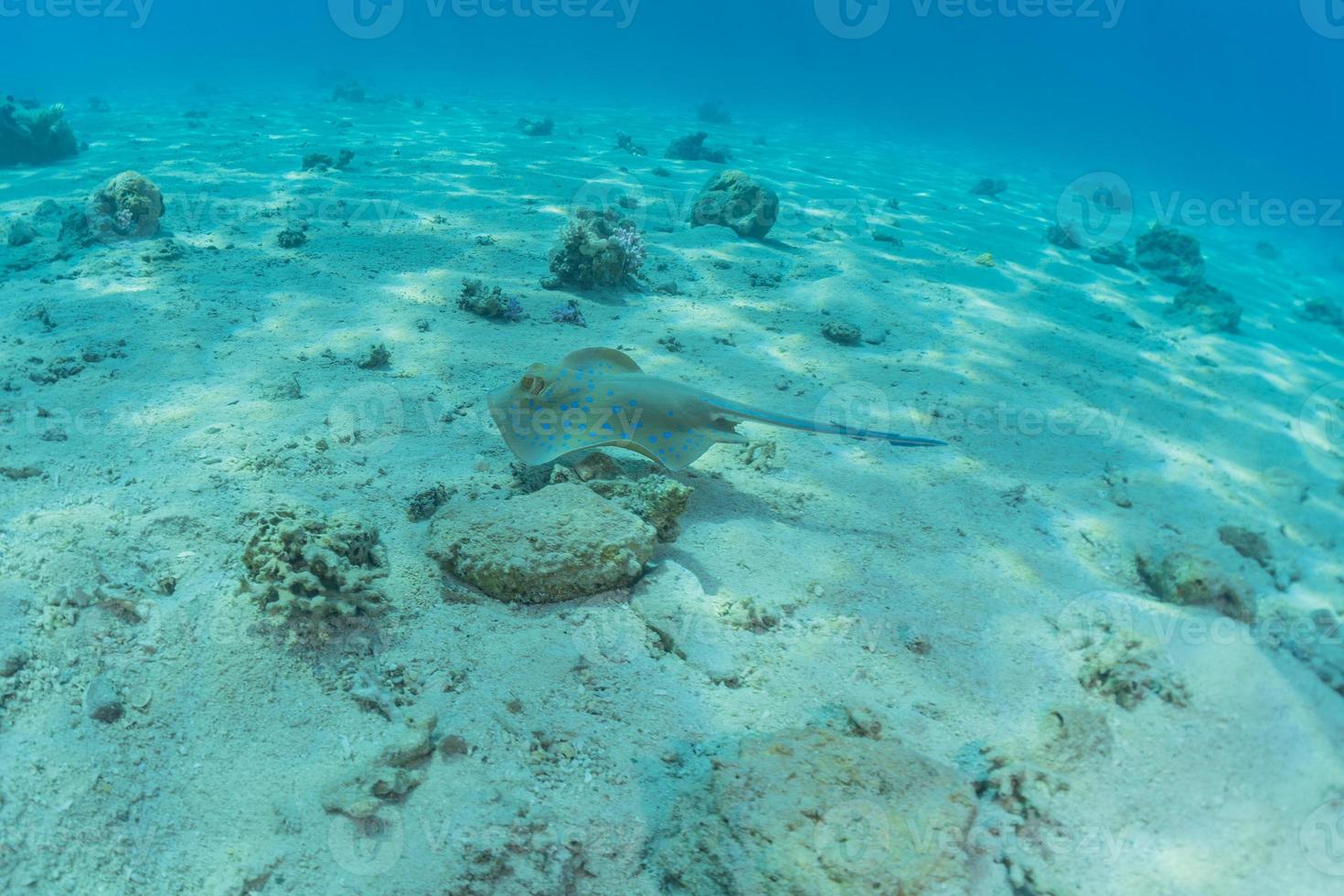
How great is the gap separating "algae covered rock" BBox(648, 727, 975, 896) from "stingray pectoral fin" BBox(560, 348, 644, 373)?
3102mm

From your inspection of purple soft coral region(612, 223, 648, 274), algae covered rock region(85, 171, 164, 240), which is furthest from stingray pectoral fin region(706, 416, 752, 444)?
algae covered rock region(85, 171, 164, 240)

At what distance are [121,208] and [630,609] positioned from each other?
10029 millimetres

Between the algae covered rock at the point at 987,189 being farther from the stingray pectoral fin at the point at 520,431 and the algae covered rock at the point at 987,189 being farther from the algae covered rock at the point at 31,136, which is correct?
the algae covered rock at the point at 31,136

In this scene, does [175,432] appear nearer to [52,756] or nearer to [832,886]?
[52,756]

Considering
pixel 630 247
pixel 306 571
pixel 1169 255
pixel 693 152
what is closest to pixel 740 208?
pixel 630 247

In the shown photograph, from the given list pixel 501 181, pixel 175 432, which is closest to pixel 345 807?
pixel 175 432

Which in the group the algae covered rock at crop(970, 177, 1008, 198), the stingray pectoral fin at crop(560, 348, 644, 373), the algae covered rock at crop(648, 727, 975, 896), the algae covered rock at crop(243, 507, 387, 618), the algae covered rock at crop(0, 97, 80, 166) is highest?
the algae covered rock at crop(970, 177, 1008, 198)

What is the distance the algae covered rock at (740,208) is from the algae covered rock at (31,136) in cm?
1494

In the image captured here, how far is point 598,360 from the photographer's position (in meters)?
5.18

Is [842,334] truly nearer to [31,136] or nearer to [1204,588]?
[1204,588]

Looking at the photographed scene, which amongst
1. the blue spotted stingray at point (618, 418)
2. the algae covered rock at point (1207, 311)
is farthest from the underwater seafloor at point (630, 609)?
the algae covered rock at point (1207, 311)

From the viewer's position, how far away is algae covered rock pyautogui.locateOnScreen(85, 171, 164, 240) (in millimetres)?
8914

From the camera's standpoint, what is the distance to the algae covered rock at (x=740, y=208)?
11.6m

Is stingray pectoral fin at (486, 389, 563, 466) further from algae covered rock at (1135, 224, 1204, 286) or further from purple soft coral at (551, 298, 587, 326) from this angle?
algae covered rock at (1135, 224, 1204, 286)
